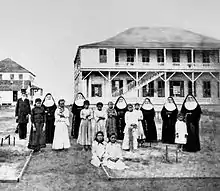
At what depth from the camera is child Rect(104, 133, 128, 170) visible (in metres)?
3.35

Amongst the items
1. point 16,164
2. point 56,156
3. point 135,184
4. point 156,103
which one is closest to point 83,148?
point 56,156

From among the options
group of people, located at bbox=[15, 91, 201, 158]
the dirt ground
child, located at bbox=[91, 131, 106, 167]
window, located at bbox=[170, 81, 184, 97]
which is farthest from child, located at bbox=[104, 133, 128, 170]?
window, located at bbox=[170, 81, 184, 97]

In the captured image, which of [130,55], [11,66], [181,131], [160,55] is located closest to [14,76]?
[11,66]

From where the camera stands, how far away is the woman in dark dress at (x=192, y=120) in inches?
166

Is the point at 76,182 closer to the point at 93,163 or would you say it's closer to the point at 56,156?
the point at 93,163

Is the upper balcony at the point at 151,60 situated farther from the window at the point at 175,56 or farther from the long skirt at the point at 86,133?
the long skirt at the point at 86,133

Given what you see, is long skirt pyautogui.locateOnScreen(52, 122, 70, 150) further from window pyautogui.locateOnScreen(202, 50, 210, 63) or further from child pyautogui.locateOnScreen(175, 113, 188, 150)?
window pyautogui.locateOnScreen(202, 50, 210, 63)

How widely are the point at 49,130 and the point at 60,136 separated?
17.1 inches

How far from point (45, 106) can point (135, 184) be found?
2.27 meters

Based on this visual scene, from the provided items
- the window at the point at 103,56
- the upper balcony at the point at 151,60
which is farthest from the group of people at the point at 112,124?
the window at the point at 103,56

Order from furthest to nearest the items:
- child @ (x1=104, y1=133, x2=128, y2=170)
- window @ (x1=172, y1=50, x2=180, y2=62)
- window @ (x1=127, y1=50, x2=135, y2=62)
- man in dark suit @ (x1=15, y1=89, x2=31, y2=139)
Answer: window @ (x1=127, y1=50, x2=135, y2=62)
window @ (x1=172, y1=50, x2=180, y2=62)
man in dark suit @ (x1=15, y1=89, x2=31, y2=139)
child @ (x1=104, y1=133, x2=128, y2=170)

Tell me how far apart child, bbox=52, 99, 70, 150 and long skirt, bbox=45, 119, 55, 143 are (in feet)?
1.14

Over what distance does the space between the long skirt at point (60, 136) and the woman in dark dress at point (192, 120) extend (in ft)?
5.36

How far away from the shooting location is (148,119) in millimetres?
4828
